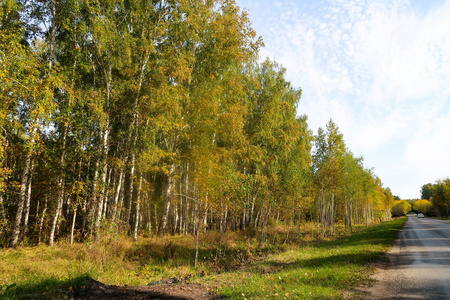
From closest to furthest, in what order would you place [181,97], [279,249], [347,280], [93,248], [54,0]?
[347,280] → [93,248] → [54,0] → [181,97] → [279,249]

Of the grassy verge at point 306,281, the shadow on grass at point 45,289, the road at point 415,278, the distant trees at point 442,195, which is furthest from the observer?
the distant trees at point 442,195

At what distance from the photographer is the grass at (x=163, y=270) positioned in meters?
6.59

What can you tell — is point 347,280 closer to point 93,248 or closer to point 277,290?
point 277,290

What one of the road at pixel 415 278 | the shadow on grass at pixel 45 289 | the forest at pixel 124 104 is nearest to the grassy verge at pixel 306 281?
the road at pixel 415 278

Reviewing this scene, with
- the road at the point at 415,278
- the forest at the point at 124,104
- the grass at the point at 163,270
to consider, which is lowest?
the grass at the point at 163,270

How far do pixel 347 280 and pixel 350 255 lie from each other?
4.56 metres

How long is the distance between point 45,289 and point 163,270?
21.9 ft

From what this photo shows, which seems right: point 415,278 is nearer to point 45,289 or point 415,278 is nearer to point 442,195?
point 45,289

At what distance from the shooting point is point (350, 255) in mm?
11539

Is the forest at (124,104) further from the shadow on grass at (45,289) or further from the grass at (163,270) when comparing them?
the shadow on grass at (45,289)

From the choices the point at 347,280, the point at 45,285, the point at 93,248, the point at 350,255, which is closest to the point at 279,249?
the point at 350,255

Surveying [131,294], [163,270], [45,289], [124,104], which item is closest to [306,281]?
[131,294]

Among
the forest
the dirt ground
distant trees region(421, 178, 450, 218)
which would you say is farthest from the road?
distant trees region(421, 178, 450, 218)

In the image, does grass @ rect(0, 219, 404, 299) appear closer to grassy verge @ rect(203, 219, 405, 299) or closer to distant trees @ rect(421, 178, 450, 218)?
grassy verge @ rect(203, 219, 405, 299)
